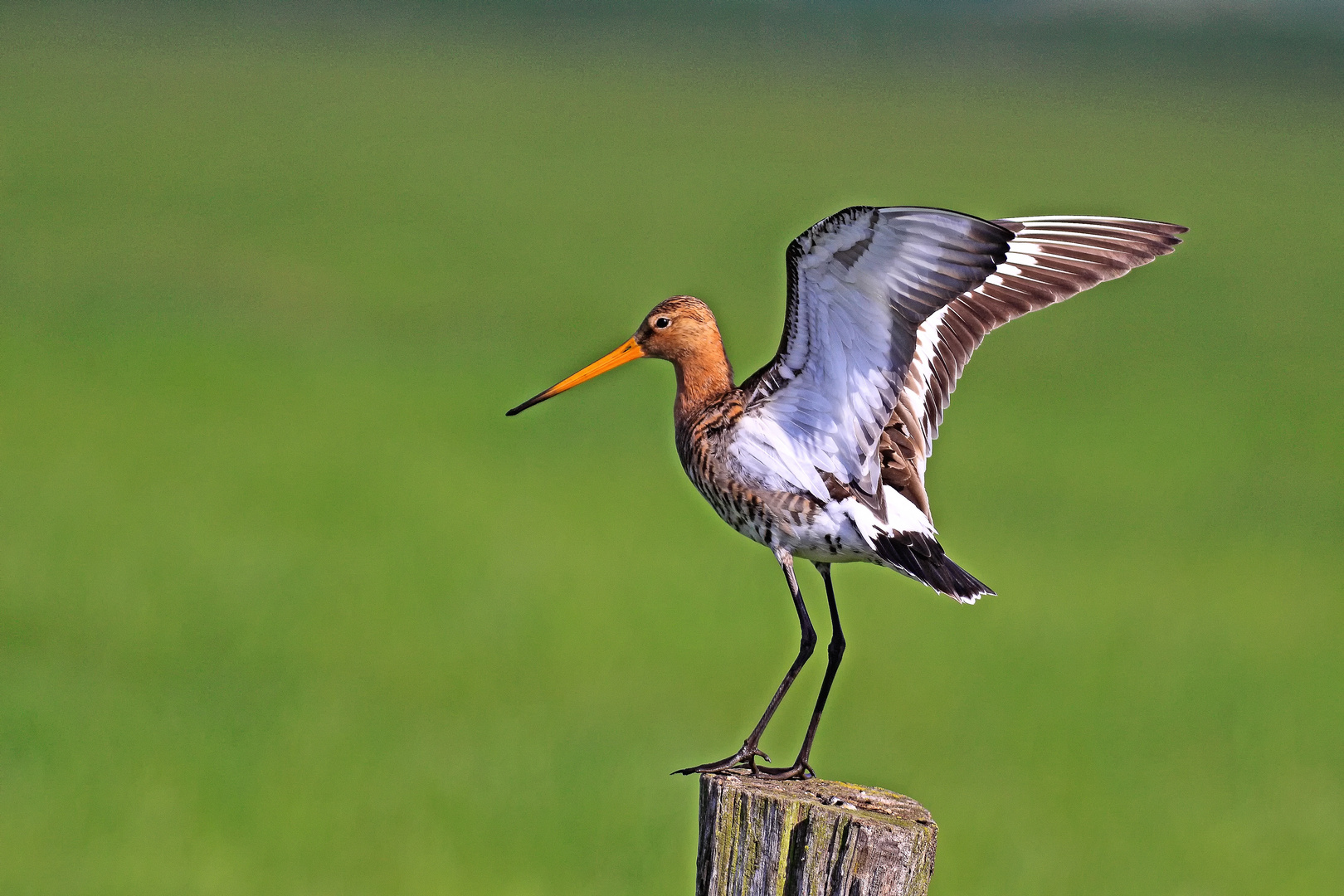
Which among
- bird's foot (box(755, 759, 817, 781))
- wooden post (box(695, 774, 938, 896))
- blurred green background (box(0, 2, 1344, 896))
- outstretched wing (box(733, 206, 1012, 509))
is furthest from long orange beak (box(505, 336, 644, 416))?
blurred green background (box(0, 2, 1344, 896))

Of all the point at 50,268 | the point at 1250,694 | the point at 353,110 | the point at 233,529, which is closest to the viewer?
the point at 1250,694

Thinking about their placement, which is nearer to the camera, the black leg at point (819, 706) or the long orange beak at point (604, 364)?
the black leg at point (819, 706)

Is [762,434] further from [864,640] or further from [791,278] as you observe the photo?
[864,640]

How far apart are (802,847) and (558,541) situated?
15.5 m

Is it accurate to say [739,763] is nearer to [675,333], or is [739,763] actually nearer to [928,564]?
[928,564]

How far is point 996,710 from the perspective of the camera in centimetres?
1644

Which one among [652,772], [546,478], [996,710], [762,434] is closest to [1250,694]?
[996,710]

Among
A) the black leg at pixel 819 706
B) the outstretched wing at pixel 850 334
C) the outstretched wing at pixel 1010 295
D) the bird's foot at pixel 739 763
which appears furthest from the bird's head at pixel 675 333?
the bird's foot at pixel 739 763

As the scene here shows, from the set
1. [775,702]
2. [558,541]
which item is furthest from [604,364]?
[558,541]

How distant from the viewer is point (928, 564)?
631 centimetres

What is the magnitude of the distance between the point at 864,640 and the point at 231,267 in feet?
70.2

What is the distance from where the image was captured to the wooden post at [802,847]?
5.09 m

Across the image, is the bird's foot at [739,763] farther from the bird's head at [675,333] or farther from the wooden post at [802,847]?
the bird's head at [675,333]

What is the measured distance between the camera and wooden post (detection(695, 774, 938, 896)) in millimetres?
5086
